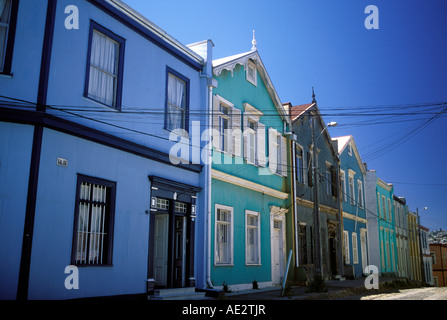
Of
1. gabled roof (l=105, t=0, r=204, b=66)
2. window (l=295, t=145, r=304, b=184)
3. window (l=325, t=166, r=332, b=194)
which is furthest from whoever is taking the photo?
window (l=325, t=166, r=332, b=194)

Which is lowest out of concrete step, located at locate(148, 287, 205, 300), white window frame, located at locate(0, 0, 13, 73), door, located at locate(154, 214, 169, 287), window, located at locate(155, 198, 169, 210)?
concrete step, located at locate(148, 287, 205, 300)

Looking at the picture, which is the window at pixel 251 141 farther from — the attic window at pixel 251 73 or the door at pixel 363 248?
the door at pixel 363 248

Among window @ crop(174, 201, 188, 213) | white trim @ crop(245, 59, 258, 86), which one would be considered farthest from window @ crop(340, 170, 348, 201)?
window @ crop(174, 201, 188, 213)

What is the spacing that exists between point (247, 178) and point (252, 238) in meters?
2.41

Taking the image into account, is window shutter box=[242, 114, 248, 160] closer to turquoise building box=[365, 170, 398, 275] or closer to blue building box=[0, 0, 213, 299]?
blue building box=[0, 0, 213, 299]

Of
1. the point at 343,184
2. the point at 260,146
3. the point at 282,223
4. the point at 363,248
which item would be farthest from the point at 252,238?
the point at 363,248

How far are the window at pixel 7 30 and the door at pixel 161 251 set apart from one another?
631 centimetres

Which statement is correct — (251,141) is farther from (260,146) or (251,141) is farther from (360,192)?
(360,192)

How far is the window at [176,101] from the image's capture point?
1421 cm

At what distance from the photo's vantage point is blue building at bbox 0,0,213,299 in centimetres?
959

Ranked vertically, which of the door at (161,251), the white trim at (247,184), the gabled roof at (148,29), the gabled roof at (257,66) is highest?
the gabled roof at (257,66)

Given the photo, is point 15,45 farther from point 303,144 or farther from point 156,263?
point 303,144

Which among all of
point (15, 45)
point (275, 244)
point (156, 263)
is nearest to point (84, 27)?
point (15, 45)

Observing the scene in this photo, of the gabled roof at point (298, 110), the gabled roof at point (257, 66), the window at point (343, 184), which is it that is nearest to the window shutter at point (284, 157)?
the gabled roof at point (257, 66)
